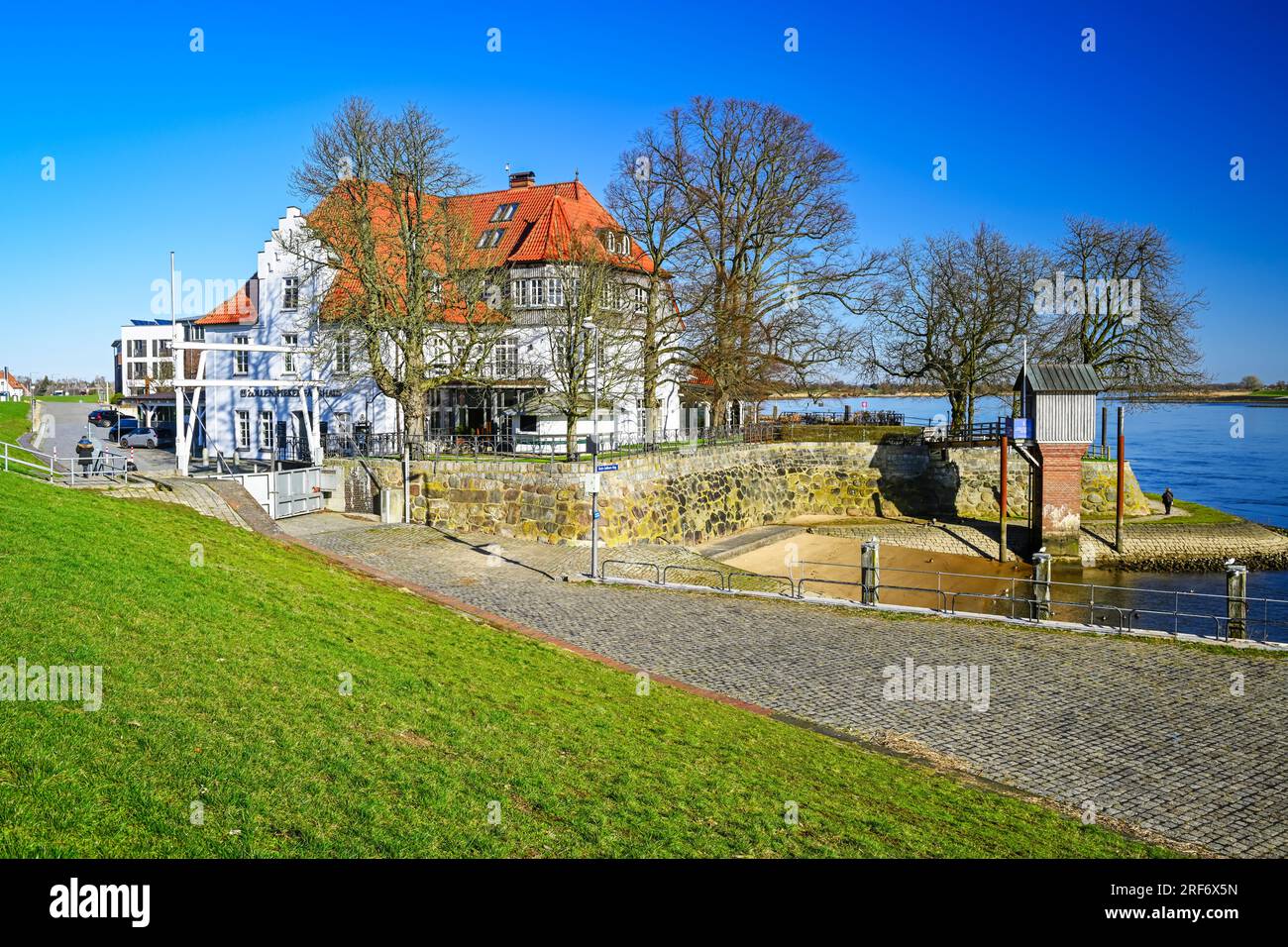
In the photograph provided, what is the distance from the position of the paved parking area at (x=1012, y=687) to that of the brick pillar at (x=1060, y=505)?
20.1 m

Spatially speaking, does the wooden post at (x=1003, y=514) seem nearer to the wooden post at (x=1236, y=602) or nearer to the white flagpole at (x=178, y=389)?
the wooden post at (x=1236, y=602)

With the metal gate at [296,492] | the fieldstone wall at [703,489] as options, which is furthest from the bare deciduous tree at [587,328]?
the metal gate at [296,492]

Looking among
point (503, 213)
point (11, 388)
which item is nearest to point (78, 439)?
point (503, 213)

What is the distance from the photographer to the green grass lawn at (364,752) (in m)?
6.95

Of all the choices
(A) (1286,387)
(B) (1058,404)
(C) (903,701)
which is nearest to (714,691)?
(C) (903,701)

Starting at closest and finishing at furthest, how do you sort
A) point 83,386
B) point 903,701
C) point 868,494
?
point 903,701
point 868,494
point 83,386

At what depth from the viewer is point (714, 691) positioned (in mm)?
15289

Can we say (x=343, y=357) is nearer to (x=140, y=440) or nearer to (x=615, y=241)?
(x=615, y=241)

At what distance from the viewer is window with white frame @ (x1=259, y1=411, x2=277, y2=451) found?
44156 millimetres

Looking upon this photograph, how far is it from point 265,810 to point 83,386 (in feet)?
671

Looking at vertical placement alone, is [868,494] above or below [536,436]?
A: below
